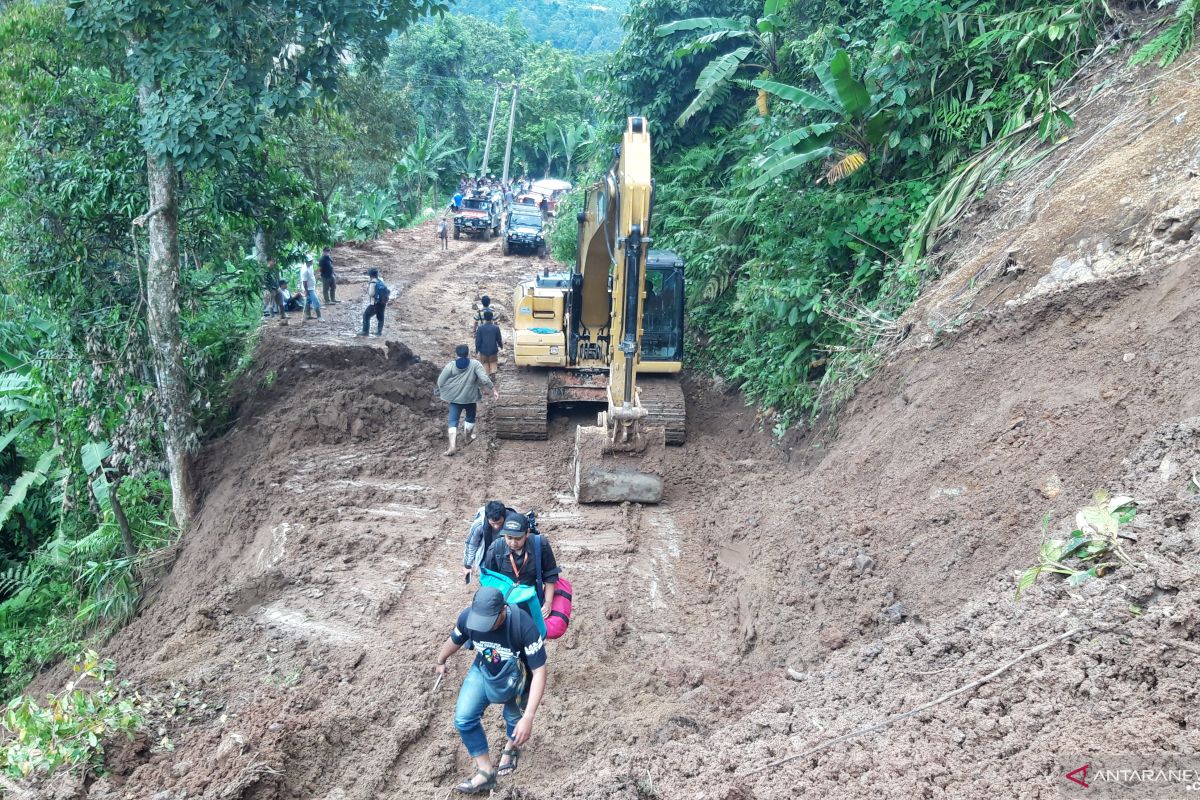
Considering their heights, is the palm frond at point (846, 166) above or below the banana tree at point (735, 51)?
below

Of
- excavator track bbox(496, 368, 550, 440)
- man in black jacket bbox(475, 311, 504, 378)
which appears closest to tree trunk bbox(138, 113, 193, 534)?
excavator track bbox(496, 368, 550, 440)

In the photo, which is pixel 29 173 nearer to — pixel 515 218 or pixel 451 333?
pixel 451 333

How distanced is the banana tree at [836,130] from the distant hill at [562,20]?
78.8 m

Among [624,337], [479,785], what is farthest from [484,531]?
[624,337]

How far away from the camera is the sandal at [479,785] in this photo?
4906 millimetres

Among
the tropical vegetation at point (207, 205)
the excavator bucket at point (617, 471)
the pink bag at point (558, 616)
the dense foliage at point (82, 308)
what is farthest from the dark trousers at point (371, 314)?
the pink bag at point (558, 616)

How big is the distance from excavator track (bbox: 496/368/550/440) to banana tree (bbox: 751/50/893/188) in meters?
4.07

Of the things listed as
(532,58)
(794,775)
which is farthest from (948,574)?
(532,58)

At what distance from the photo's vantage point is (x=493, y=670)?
4715 millimetres

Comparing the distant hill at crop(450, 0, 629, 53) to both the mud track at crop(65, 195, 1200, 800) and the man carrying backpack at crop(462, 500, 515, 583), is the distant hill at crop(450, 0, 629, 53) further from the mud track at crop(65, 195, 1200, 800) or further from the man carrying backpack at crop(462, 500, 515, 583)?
the man carrying backpack at crop(462, 500, 515, 583)

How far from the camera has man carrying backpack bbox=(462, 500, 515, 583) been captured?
222 inches

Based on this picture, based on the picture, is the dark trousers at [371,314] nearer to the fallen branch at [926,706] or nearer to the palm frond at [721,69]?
the palm frond at [721,69]

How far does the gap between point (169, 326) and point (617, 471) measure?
549cm

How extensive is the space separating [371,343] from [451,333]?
2111 millimetres
